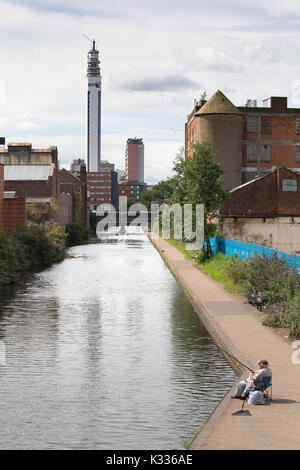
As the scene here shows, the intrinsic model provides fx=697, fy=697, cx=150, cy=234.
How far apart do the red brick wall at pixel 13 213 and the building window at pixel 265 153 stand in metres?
26.2

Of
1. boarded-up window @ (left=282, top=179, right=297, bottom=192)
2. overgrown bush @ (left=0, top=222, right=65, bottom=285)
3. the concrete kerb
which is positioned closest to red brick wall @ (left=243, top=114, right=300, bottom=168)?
boarded-up window @ (left=282, top=179, right=297, bottom=192)

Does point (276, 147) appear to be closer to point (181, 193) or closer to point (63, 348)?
point (181, 193)

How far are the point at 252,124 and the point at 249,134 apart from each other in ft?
3.54

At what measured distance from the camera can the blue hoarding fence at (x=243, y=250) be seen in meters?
28.7

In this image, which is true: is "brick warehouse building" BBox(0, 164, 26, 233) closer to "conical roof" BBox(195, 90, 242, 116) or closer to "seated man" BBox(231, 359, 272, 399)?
"conical roof" BBox(195, 90, 242, 116)

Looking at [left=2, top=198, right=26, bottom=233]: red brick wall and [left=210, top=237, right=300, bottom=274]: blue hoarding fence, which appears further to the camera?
[left=2, top=198, right=26, bottom=233]: red brick wall

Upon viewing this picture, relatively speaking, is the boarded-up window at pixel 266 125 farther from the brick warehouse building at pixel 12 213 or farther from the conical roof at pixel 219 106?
the brick warehouse building at pixel 12 213

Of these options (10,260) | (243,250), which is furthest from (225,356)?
(10,260)

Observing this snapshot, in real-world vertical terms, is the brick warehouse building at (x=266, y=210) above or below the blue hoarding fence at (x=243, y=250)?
above

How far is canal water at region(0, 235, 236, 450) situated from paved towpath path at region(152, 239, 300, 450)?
58 centimetres

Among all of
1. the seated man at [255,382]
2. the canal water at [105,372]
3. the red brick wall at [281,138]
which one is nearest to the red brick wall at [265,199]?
the red brick wall at [281,138]

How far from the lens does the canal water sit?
12.5m

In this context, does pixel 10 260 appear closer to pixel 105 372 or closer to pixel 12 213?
pixel 12 213

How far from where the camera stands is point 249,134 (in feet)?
233
